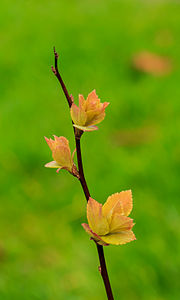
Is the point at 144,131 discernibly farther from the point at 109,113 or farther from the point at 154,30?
the point at 154,30

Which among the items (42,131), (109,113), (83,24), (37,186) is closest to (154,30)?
(83,24)

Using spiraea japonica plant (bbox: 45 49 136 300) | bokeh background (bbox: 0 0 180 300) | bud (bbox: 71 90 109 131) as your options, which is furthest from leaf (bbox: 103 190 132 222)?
bokeh background (bbox: 0 0 180 300)

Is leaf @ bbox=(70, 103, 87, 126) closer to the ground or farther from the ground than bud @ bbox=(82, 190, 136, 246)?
farther from the ground

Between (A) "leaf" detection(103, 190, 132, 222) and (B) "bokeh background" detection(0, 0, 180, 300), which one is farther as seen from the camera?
(B) "bokeh background" detection(0, 0, 180, 300)

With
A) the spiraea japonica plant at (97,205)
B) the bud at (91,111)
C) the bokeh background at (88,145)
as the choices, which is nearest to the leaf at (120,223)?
the spiraea japonica plant at (97,205)

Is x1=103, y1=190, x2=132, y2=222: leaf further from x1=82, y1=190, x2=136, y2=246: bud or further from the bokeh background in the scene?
the bokeh background

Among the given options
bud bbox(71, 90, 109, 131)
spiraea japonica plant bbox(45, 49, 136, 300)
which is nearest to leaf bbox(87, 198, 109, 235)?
spiraea japonica plant bbox(45, 49, 136, 300)

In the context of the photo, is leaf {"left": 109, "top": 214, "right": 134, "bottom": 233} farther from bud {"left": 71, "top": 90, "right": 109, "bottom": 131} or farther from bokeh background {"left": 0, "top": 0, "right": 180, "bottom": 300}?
bokeh background {"left": 0, "top": 0, "right": 180, "bottom": 300}
